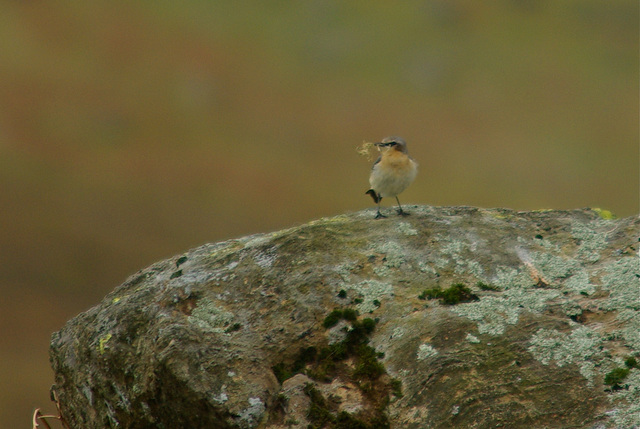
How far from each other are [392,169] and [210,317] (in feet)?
14.1

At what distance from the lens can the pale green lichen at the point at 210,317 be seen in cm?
581

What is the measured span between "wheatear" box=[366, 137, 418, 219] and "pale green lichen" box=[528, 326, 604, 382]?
438 cm

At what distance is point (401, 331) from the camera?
18.4ft

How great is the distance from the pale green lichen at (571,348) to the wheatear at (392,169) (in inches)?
172

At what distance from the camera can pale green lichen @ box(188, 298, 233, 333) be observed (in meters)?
5.81

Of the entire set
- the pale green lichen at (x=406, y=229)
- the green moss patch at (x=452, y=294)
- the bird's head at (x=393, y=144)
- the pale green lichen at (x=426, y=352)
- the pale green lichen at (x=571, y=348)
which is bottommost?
the pale green lichen at (x=571, y=348)

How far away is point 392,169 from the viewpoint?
951cm

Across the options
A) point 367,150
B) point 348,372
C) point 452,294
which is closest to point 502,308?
point 452,294

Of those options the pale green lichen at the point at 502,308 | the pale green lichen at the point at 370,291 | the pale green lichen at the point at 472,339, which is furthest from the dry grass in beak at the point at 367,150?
the pale green lichen at the point at 472,339

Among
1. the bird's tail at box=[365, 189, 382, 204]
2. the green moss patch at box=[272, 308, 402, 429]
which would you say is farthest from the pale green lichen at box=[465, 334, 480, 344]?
the bird's tail at box=[365, 189, 382, 204]

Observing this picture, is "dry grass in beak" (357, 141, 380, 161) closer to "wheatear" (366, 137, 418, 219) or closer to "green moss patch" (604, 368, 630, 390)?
"wheatear" (366, 137, 418, 219)

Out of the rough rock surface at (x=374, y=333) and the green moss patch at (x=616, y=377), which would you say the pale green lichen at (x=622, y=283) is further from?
the green moss patch at (x=616, y=377)

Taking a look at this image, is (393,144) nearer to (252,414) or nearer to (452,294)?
(452,294)

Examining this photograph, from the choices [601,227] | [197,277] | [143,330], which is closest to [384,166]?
[601,227]
